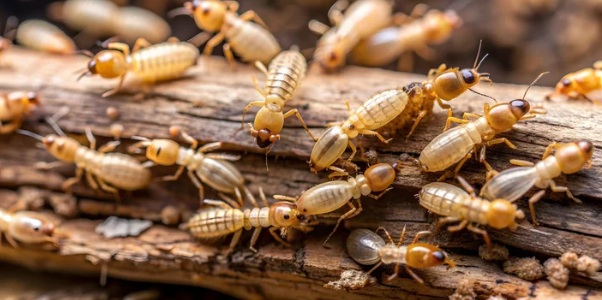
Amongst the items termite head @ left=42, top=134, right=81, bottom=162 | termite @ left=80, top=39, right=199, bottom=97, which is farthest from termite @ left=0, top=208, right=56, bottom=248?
termite @ left=80, top=39, right=199, bottom=97

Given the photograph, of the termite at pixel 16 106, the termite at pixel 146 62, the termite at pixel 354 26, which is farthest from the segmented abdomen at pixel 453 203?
the termite at pixel 16 106

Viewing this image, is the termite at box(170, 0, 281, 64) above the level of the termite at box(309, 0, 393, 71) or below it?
below

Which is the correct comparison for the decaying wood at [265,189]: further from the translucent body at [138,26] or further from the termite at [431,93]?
the translucent body at [138,26]

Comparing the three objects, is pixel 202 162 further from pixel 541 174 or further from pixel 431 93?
pixel 541 174

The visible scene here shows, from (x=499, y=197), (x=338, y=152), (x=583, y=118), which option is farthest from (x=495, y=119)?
(x=338, y=152)

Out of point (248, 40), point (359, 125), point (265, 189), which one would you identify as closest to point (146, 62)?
point (248, 40)

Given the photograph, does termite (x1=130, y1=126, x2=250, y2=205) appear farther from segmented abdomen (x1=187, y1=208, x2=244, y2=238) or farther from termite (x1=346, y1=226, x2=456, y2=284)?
termite (x1=346, y1=226, x2=456, y2=284)
